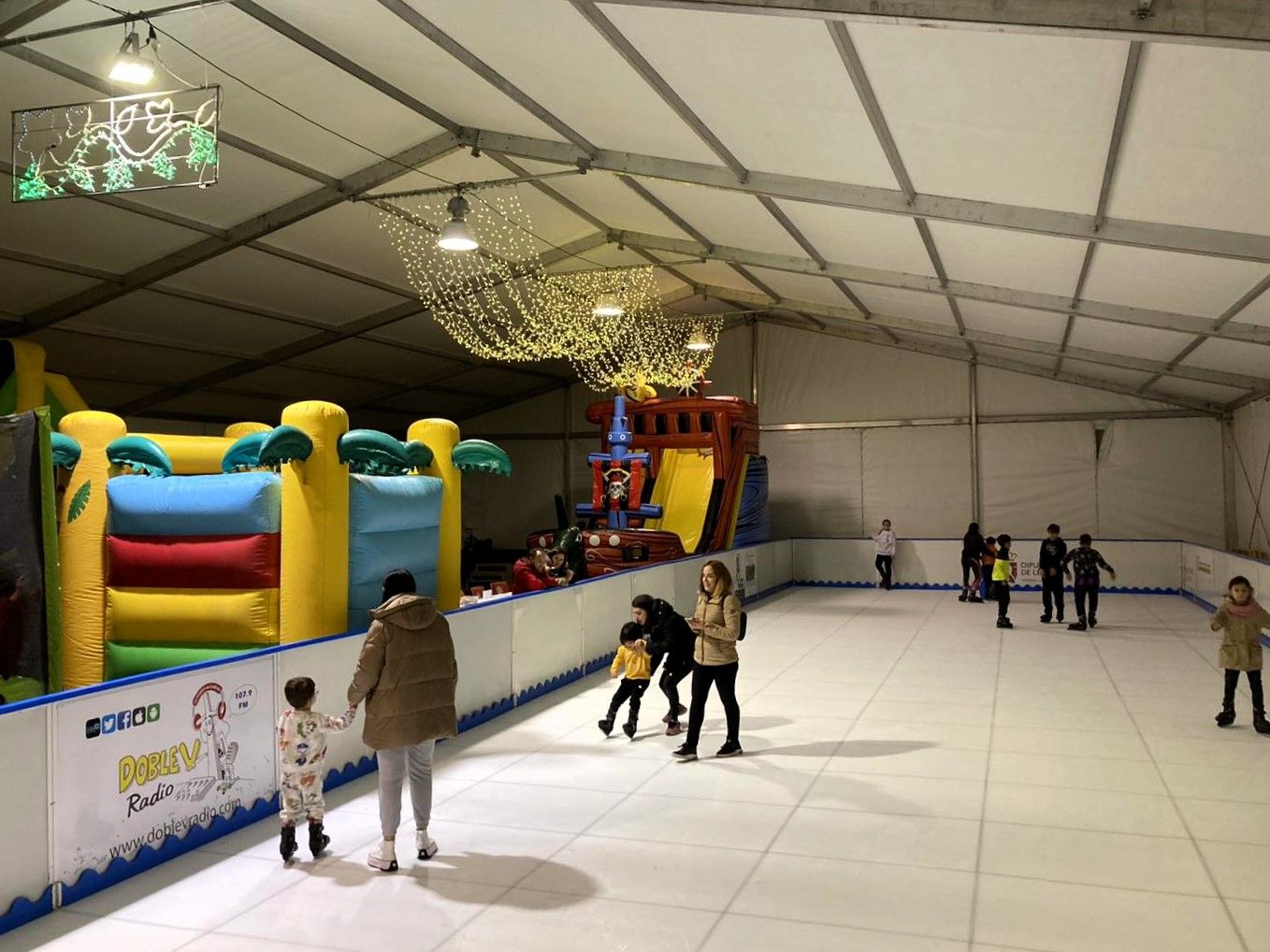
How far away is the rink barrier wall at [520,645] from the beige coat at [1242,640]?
477cm

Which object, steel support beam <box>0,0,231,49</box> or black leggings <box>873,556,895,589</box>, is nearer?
steel support beam <box>0,0,231,49</box>

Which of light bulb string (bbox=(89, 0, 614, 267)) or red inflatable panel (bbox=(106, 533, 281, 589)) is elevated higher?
light bulb string (bbox=(89, 0, 614, 267))

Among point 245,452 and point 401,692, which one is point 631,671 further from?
point 245,452

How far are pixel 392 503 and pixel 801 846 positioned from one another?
12.9 feet

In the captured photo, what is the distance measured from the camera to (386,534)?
7371mm

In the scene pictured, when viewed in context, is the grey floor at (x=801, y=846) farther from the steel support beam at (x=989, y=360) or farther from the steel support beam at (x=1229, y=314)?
the steel support beam at (x=989, y=360)

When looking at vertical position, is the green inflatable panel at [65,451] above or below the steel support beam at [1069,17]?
below

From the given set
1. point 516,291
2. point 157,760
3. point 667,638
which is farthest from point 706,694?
point 516,291

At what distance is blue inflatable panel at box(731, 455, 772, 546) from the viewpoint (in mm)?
17406

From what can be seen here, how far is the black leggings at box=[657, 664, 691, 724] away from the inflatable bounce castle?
2.20 metres

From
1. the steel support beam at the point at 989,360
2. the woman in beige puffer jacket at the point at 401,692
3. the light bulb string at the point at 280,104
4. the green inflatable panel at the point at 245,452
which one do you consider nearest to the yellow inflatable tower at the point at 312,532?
the green inflatable panel at the point at 245,452

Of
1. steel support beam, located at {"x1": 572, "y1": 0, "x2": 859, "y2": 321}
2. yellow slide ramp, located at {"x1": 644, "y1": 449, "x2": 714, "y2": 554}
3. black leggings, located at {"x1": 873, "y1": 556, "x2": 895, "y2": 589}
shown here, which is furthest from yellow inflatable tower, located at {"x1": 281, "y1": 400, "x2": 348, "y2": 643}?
black leggings, located at {"x1": 873, "y1": 556, "x2": 895, "y2": 589}

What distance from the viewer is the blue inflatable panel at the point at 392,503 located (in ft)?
23.0

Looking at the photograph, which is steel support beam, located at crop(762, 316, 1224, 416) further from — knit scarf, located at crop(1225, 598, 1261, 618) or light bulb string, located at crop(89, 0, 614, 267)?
knit scarf, located at crop(1225, 598, 1261, 618)
